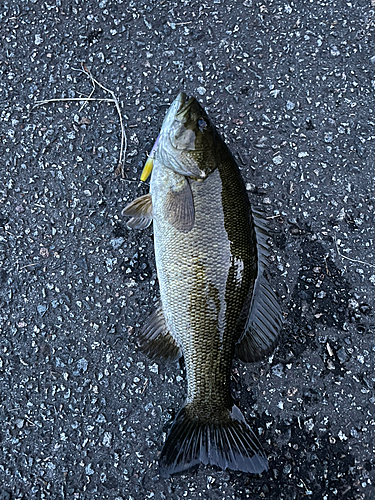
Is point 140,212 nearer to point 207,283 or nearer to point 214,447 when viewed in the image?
point 207,283

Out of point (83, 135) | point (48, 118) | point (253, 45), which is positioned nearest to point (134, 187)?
point (83, 135)

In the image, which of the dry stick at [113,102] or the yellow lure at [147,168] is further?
the dry stick at [113,102]

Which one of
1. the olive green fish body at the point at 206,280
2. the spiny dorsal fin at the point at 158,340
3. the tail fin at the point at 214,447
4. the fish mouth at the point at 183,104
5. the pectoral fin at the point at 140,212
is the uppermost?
the fish mouth at the point at 183,104

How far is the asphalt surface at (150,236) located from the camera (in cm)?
256

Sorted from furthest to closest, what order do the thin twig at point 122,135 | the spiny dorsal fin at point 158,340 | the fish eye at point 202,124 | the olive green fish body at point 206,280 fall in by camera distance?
the thin twig at point 122,135, the spiny dorsal fin at point 158,340, the fish eye at point 202,124, the olive green fish body at point 206,280

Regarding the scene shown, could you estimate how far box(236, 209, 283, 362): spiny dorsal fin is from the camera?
2.38 metres

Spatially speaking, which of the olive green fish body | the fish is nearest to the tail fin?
the fish

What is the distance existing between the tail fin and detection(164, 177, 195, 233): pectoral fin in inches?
42.6

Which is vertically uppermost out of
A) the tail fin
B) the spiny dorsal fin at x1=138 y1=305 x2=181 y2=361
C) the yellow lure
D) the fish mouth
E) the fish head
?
the fish mouth

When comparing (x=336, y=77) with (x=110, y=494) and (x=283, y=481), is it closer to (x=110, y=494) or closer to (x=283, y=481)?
(x=283, y=481)

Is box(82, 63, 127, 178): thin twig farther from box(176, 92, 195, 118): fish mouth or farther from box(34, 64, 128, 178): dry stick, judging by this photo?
box(176, 92, 195, 118): fish mouth

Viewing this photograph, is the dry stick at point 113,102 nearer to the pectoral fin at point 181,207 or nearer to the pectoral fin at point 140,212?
the pectoral fin at point 140,212

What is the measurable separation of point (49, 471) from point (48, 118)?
2.23 meters

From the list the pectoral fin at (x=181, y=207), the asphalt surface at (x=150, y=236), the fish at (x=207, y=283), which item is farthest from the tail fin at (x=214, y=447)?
the pectoral fin at (x=181, y=207)
